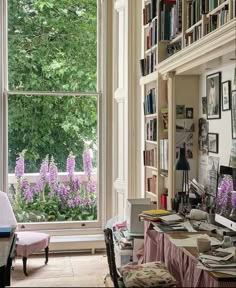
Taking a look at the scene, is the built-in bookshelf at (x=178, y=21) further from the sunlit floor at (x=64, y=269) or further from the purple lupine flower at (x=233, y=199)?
the sunlit floor at (x=64, y=269)

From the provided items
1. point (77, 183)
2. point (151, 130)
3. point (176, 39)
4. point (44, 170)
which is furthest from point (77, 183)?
point (176, 39)

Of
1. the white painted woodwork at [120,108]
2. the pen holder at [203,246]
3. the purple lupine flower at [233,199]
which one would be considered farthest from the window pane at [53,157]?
the pen holder at [203,246]

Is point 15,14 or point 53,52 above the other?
point 15,14

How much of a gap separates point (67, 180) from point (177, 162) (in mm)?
2355

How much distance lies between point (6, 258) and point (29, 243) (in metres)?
2.05

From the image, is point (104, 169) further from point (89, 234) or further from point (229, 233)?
point (229, 233)

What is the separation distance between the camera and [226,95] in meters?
3.33

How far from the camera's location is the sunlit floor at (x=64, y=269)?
4445 millimetres

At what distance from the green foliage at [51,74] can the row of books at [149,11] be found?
1.17m

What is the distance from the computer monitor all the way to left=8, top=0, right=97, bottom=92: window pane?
3.06 meters

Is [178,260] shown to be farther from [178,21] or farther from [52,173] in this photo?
[52,173]

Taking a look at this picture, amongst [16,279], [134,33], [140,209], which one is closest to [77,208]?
[16,279]

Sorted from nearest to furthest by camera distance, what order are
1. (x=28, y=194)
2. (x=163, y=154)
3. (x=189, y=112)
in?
(x=189, y=112) → (x=163, y=154) → (x=28, y=194)

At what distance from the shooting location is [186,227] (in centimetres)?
316
